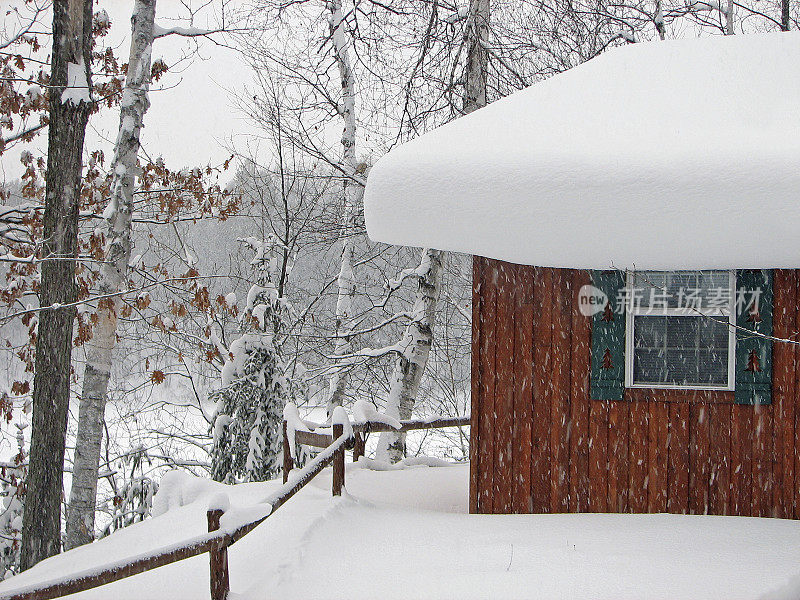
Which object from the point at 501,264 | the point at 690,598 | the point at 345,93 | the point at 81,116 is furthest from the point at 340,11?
the point at 690,598

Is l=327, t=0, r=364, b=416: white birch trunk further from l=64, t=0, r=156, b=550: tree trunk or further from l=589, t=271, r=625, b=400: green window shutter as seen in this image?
l=589, t=271, r=625, b=400: green window shutter

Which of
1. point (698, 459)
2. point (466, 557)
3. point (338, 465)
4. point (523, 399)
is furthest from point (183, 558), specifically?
point (698, 459)

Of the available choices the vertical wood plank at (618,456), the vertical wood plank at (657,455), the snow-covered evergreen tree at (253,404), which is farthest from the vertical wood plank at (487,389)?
the snow-covered evergreen tree at (253,404)

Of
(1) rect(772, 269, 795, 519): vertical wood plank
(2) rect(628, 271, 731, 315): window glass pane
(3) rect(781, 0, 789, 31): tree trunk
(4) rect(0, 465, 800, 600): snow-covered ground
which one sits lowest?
(4) rect(0, 465, 800, 600): snow-covered ground

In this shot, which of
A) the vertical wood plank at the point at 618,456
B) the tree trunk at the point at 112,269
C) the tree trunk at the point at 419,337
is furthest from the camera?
the tree trunk at the point at 419,337

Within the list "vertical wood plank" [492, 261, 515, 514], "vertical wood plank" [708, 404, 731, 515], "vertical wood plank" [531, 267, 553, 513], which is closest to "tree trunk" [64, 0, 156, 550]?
"vertical wood plank" [492, 261, 515, 514]

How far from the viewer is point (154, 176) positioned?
11.0 m

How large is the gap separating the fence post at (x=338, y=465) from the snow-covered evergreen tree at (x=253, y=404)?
14.8 feet

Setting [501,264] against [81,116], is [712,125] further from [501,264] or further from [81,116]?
[81,116]

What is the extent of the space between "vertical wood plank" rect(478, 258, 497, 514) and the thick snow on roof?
0.57 meters

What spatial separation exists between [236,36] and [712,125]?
6815 millimetres

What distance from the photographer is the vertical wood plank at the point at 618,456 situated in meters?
6.80

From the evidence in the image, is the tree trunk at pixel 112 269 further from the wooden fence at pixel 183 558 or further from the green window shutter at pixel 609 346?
the green window shutter at pixel 609 346

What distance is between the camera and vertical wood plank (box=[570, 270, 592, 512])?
686 centimetres
